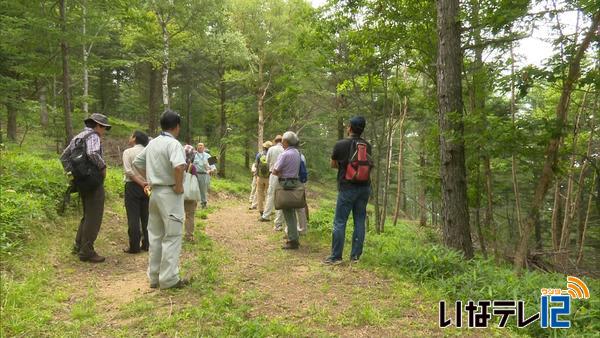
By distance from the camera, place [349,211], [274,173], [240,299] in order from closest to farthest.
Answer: [240,299], [349,211], [274,173]

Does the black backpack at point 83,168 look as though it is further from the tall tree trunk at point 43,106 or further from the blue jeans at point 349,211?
the tall tree trunk at point 43,106

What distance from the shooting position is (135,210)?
21.0 feet

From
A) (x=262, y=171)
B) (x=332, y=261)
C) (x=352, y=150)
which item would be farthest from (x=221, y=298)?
(x=262, y=171)

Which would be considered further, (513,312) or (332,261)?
(332,261)

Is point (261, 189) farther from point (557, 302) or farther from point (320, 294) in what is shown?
point (557, 302)

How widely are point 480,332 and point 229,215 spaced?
29.3 ft

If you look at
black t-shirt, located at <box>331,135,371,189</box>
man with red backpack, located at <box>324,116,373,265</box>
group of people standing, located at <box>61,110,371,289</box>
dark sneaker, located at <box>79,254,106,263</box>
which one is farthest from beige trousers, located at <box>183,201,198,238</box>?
black t-shirt, located at <box>331,135,371,189</box>

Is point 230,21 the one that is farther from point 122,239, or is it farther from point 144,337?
point 144,337

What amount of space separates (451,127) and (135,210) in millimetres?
5223

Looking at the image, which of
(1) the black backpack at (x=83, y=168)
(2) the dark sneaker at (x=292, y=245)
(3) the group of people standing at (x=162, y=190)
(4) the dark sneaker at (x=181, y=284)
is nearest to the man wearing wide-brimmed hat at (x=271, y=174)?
(3) the group of people standing at (x=162, y=190)

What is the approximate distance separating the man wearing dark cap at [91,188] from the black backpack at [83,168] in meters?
0.01

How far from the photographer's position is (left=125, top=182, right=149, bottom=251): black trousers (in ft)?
20.7

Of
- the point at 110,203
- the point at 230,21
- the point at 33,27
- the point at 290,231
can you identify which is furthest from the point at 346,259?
the point at 230,21

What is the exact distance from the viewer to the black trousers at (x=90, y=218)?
226 inches
